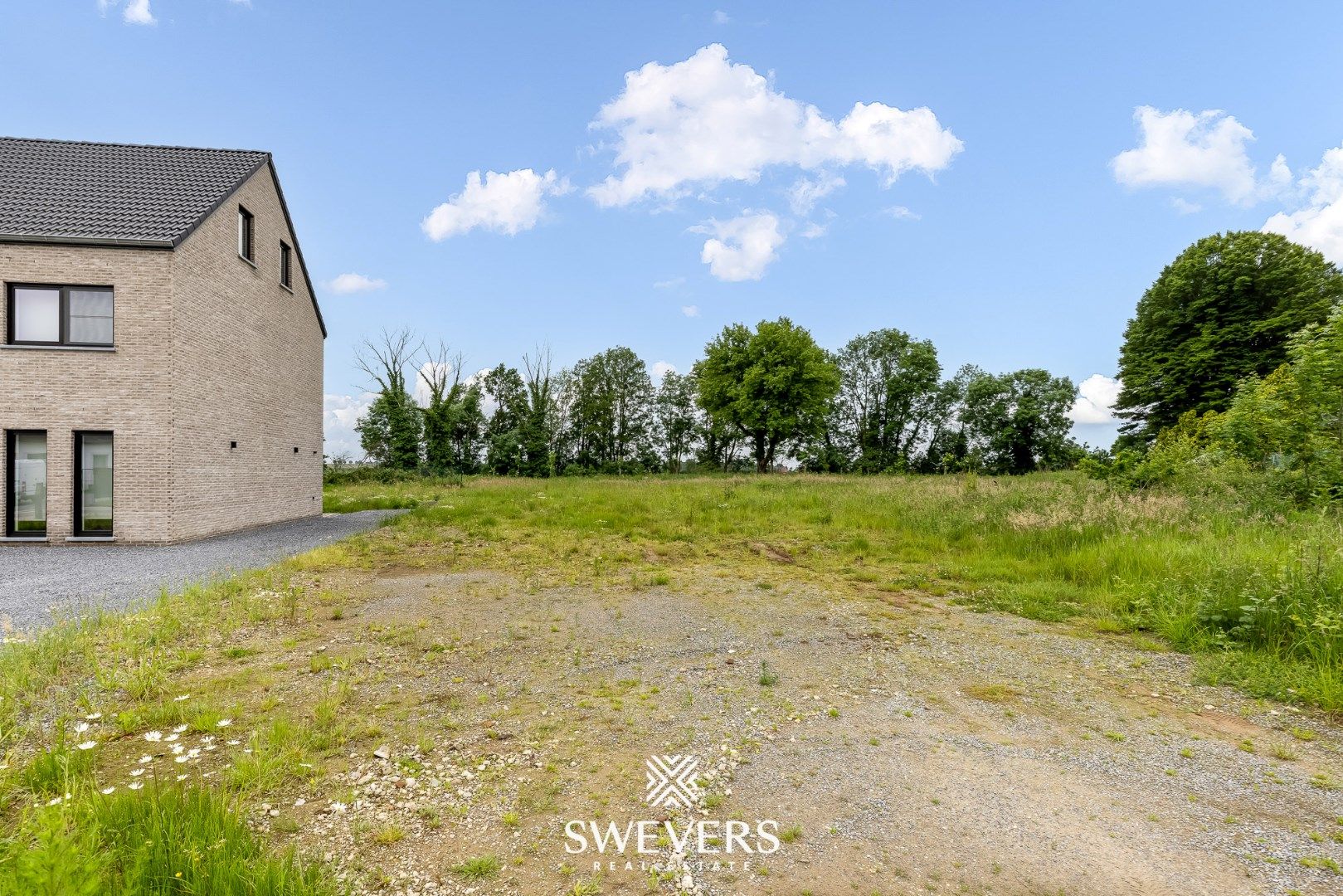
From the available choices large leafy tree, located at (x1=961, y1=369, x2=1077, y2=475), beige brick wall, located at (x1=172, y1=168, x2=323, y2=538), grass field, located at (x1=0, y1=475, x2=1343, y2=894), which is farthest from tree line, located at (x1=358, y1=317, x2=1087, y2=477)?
grass field, located at (x1=0, y1=475, x2=1343, y2=894)

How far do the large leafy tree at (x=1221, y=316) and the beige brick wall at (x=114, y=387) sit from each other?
34387mm

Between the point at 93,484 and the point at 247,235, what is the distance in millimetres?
7019

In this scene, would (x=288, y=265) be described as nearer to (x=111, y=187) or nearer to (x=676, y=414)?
(x=111, y=187)

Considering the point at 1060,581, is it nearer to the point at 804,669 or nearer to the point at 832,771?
the point at 804,669

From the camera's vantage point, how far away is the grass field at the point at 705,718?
7.89ft

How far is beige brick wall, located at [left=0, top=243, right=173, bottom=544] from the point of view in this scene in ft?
35.4

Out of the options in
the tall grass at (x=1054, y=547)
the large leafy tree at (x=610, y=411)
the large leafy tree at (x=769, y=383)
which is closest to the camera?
the tall grass at (x=1054, y=547)

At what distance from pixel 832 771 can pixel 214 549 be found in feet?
40.0

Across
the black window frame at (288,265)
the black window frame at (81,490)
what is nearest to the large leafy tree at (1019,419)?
the black window frame at (288,265)

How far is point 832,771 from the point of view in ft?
10.2

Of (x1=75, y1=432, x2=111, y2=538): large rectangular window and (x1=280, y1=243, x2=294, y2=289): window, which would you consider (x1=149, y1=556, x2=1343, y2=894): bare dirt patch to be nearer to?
(x1=75, y1=432, x2=111, y2=538): large rectangular window

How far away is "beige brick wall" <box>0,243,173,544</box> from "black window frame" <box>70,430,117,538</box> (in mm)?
52

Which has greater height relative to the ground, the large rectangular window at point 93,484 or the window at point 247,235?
the window at point 247,235

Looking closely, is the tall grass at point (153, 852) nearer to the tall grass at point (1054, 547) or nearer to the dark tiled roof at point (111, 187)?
the tall grass at point (1054, 547)
